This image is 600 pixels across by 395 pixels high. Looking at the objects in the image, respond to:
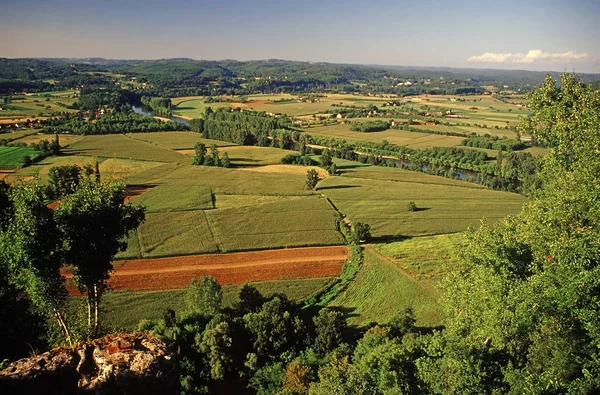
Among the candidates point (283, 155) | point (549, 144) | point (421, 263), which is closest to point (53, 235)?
point (549, 144)

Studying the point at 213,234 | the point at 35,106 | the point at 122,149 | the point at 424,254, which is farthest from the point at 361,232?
the point at 35,106

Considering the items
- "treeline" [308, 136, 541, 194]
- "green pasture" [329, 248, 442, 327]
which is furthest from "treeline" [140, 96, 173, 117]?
"green pasture" [329, 248, 442, 327]

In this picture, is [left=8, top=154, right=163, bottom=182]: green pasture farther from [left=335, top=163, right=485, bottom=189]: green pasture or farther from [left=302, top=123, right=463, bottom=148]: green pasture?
[left=302, top=123, right=463, bottom=148]: green pasture

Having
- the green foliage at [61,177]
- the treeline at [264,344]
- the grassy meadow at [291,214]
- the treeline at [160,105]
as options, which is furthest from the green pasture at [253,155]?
the treeline at [160,105]

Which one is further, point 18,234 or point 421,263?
point 421,263

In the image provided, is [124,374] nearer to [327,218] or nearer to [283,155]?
[327,218]

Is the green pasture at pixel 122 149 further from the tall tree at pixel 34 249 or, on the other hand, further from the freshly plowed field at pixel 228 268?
the tall tree at pixel 34 249
